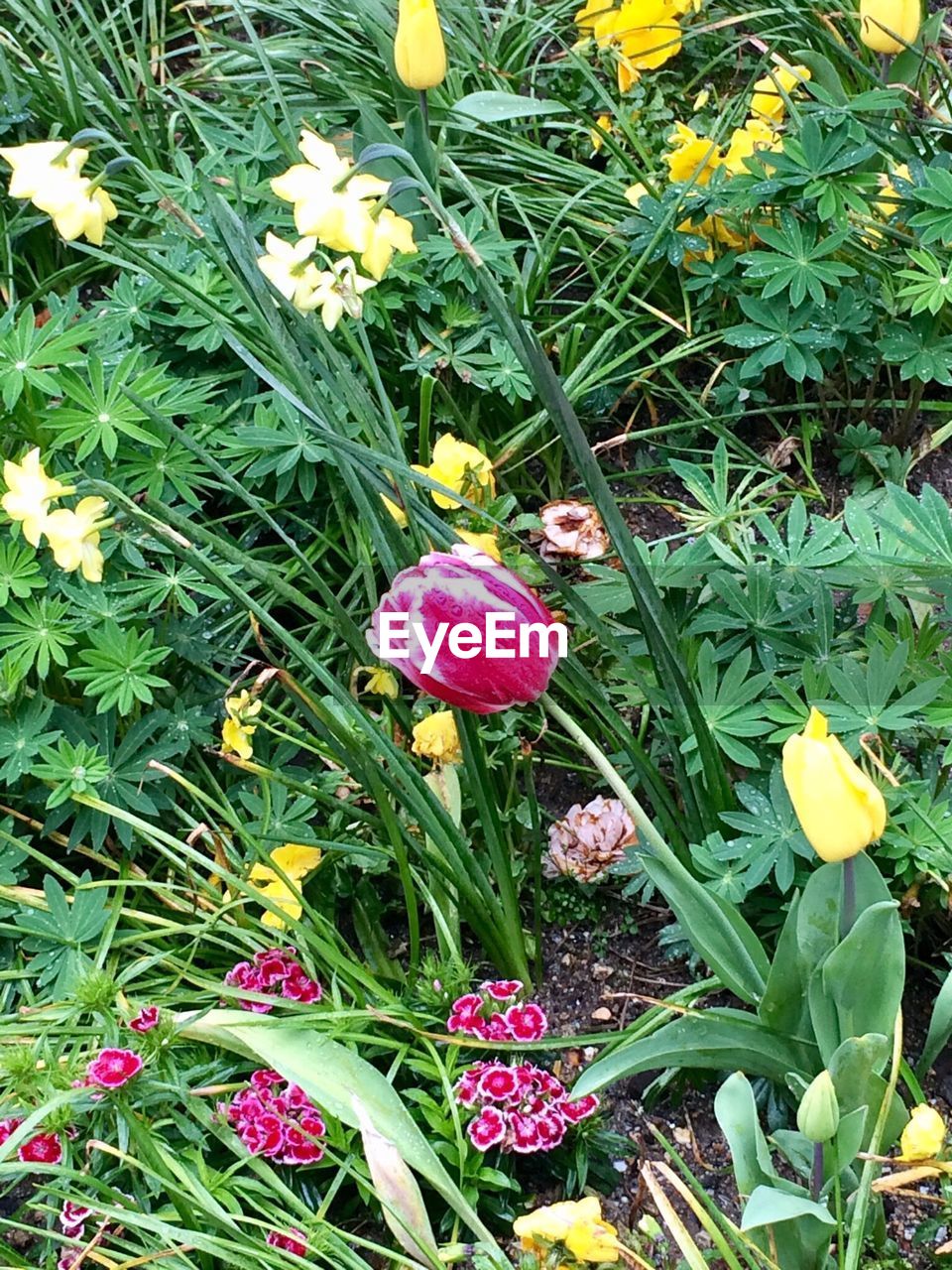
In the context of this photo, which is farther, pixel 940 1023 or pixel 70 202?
pixel 70 202

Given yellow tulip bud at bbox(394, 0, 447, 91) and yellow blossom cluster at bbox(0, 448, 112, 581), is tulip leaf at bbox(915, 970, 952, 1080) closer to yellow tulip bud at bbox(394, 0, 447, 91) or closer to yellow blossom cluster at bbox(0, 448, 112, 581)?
yellow blossom cluster at bbox(0, 448, 112, 581)

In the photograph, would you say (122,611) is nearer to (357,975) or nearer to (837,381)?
(357,975)

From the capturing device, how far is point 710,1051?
115 cm

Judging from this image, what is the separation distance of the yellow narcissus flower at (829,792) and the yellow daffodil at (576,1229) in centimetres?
41

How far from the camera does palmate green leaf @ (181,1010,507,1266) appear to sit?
1.20m

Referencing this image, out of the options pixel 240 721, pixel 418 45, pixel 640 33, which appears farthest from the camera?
pixel 640 33

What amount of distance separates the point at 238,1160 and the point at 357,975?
0.73 feet

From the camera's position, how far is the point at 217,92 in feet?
8.34

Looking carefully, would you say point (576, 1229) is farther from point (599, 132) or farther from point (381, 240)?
point (599, 132)

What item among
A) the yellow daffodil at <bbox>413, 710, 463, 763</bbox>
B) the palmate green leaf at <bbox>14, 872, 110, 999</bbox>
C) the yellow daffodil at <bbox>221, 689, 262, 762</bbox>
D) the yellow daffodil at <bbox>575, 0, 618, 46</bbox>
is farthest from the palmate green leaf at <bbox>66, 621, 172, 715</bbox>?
the yellow daffodil at <bbox>575, 0, 618, 46</bbox>

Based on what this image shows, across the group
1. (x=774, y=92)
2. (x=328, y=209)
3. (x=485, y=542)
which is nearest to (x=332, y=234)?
(x=328, y=209)

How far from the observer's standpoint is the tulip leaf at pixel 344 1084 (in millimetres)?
1201

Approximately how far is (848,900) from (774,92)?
1.61 meters

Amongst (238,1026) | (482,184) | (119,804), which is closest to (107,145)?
(482,184)
